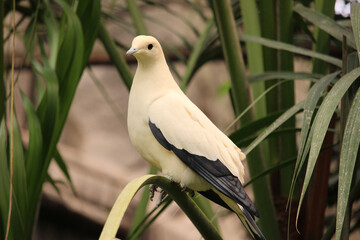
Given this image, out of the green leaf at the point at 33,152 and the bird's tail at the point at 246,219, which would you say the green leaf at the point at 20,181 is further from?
the bird's tail at the point at 246,219

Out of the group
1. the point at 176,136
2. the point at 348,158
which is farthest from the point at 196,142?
the point at 348,158

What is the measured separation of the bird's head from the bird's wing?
39 mm

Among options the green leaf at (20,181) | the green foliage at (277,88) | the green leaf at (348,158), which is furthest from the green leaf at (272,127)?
the green leaf at (20,181)

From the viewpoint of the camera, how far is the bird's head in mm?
531

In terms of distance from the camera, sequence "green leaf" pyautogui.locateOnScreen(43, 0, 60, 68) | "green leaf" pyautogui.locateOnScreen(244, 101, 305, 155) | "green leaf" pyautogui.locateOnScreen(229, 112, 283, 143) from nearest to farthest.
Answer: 1. "green leaf" pyautogui.locateOnScreen(244, 101, 305, 155)
2. "green leaf" pyautogui.locateOnScreen(229, 112, 283, 143)
3. "green leaf" pyautogui.locateOnScreen(43, 0, 60, 68)

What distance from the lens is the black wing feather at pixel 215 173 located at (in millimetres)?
525

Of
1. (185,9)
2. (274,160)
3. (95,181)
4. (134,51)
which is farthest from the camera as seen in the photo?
(185,9)

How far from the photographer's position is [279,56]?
92cm

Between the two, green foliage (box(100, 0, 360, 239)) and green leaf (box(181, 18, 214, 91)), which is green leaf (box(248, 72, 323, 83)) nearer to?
green foliage (box(100, 0, 360, 239))

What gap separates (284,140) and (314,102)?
12.2 inches

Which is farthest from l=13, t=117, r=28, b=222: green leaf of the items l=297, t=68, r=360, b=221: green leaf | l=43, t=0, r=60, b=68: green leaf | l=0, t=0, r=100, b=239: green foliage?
l=297, t=68, r=360, b=221: green leaf

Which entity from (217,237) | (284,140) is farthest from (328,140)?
(217,237)

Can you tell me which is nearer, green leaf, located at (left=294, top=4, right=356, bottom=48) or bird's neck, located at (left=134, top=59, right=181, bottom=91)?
bird's neck, located at (left=134, top=59, right=181, bottom=91)

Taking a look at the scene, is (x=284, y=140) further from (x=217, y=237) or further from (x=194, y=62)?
(x=217, y=237)
